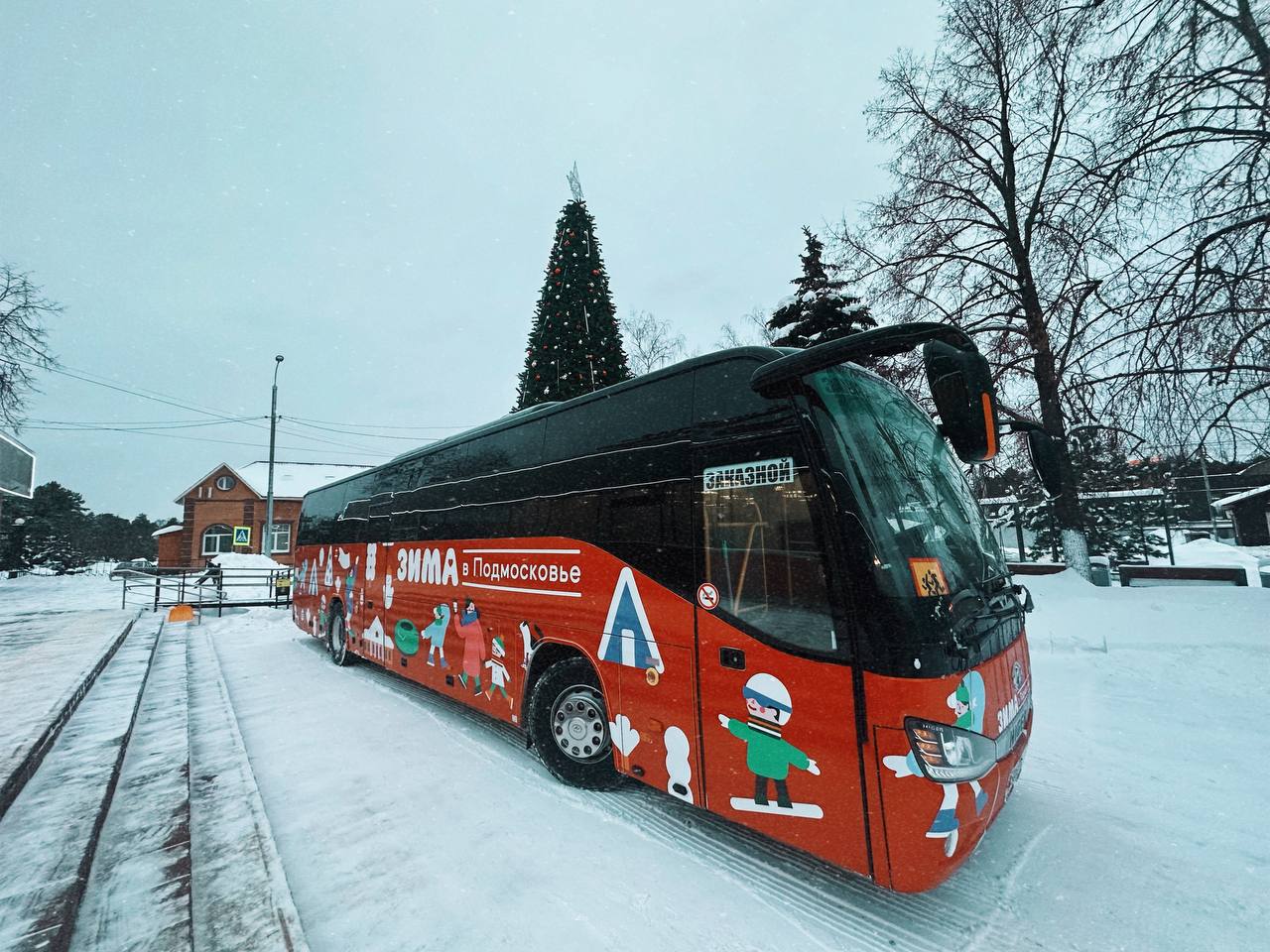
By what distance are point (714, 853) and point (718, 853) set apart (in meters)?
0.03

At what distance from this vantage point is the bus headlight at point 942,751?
2.49 metres

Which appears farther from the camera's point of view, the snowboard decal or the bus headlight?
the snowboard decal

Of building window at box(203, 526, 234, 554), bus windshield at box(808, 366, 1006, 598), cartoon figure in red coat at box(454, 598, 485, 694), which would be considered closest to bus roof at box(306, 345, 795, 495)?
bus windshield at box(808, 366, 1006, 598)

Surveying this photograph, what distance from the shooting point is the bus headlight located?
8.17ft

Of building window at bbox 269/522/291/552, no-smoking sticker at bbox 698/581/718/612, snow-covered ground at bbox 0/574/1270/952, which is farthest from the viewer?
building window at bbox 269/522/291/552

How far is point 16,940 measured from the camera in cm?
245

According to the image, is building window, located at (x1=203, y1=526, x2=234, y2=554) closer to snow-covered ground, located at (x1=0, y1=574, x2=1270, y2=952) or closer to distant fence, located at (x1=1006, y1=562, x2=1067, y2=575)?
snow-covered ground, located at (x1=0, y1=574, x2=1270, y2=952)

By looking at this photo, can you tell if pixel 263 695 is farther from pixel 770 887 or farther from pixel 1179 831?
pixel 1179 831

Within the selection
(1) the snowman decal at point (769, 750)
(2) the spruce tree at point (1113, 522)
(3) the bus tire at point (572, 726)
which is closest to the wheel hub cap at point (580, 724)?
(3) the bus tire at point (572, 726)

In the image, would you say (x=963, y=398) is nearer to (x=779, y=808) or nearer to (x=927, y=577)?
(x=927, y=577)

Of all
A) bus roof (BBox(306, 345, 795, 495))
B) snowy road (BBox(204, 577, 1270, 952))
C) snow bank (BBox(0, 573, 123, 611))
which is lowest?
snowy road (BBox(204, 577, 1270, 952))

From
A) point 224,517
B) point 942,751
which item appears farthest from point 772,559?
point 224,517

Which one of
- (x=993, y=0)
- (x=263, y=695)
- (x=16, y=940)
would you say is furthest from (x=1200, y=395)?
(x=263, y=695)

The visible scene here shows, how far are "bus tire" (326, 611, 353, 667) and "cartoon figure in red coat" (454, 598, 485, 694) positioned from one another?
429cm
